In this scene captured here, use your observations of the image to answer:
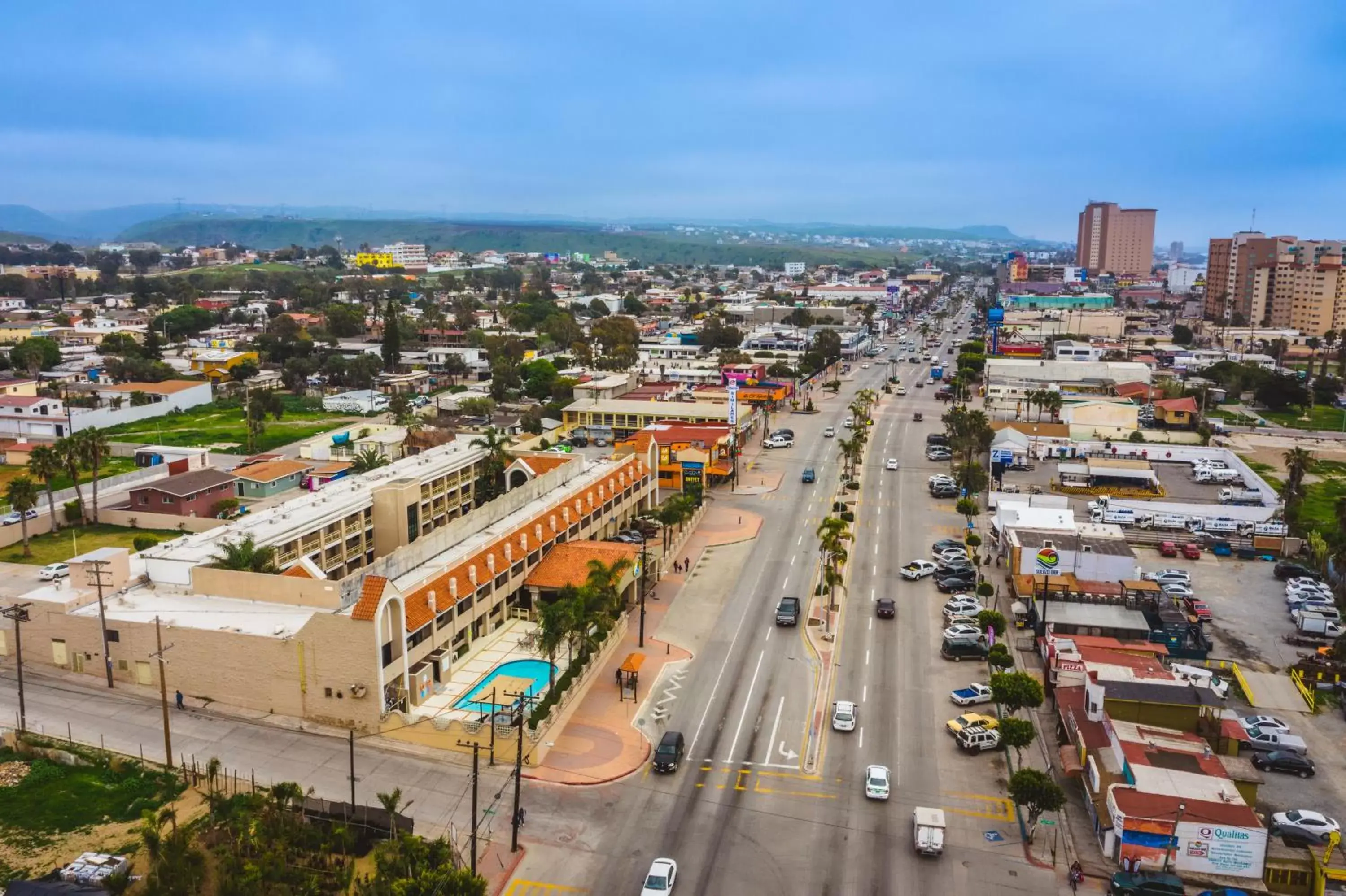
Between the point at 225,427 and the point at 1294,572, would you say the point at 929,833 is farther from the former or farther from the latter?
the point at 225,427

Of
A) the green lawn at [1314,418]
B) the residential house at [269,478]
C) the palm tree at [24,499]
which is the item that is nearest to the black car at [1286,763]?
→ the residential house at [269,478]

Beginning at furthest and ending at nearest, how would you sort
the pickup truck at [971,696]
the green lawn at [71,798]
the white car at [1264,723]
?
1. the pickup truck at [971,696]
2. the white car at [1264,723]
3. the green lawn at [71,798]

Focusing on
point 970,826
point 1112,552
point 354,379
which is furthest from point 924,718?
point 354,379

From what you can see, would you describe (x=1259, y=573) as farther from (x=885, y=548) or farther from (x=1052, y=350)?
(x=1052, y=350)

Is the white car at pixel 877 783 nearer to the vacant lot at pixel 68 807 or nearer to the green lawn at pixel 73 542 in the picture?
the vacant lot at pixel 68 807

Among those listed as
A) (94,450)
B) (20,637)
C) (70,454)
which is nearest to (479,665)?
(20,637)
